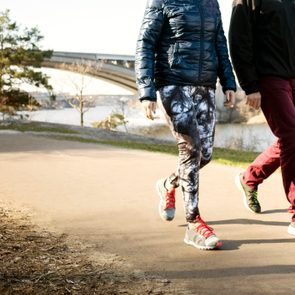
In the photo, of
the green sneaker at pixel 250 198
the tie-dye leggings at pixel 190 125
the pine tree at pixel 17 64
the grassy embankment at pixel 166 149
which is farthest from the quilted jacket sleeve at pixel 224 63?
the pine tree at pixel 17 64

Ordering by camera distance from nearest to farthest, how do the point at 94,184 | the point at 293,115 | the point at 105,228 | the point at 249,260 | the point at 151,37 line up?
the point at 249,260 < the point at 151,37 < the point at 293,115 < the point at 105,228 < the point at 94,184

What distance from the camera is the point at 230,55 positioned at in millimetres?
3650

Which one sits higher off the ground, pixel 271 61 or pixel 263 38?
pixel 263 38

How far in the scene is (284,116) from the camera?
3564 millimetres

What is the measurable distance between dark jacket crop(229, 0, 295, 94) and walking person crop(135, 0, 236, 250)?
205mm

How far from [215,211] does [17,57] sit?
82.0ft

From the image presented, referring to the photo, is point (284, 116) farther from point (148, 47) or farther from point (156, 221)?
point (156, 221)

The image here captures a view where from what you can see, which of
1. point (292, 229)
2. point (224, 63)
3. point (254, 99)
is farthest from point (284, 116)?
point (292, 229)

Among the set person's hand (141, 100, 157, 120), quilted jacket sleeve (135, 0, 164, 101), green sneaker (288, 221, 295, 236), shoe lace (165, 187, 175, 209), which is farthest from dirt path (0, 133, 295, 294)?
quilted jacket sleeve (135, 0, 164, 101)

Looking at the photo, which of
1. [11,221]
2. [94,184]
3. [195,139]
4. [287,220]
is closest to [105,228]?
[11,221]

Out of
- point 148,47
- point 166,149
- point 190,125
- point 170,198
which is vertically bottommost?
point 166,149

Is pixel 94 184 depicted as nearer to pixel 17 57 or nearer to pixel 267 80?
pixel 267 80

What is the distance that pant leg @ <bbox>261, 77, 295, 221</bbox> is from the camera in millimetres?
3562

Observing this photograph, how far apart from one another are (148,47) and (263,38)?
87 centimetres
